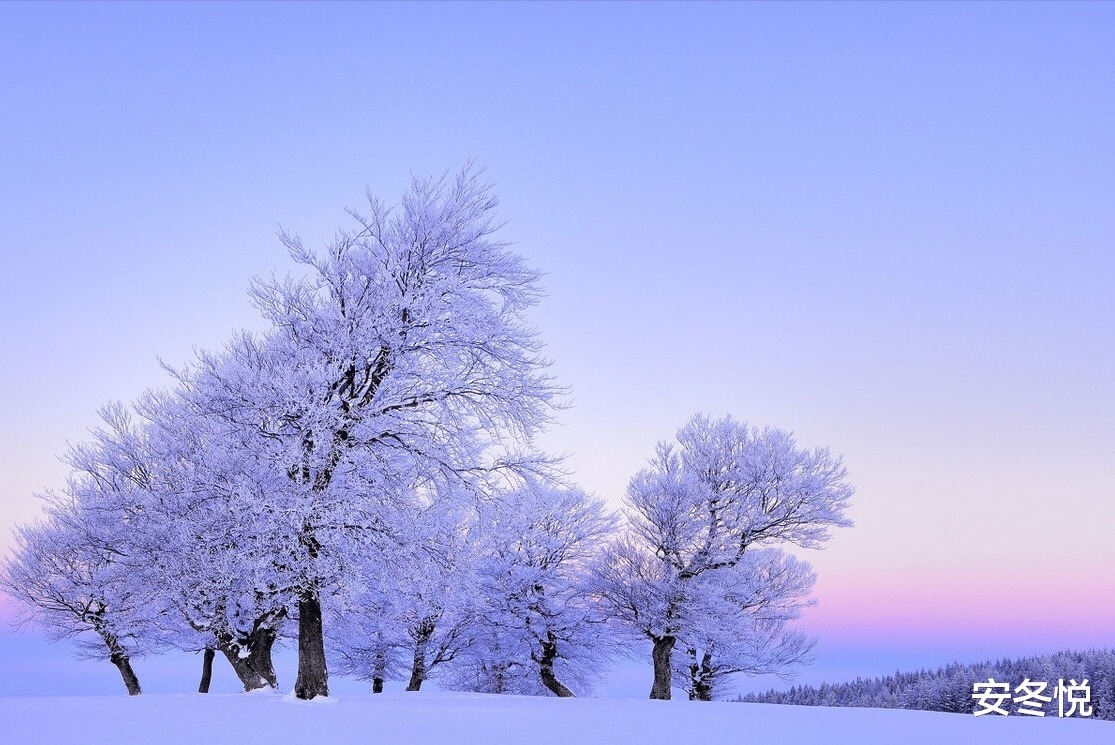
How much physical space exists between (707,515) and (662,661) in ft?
18.6

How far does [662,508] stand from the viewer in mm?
31062

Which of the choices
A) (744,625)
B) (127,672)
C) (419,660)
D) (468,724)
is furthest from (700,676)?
(468,724)

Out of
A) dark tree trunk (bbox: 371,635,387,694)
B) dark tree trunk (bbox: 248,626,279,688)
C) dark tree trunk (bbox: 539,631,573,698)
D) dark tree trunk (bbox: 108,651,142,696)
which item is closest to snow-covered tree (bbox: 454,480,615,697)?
dark tree trunk (bbox: 539,631,573,698)

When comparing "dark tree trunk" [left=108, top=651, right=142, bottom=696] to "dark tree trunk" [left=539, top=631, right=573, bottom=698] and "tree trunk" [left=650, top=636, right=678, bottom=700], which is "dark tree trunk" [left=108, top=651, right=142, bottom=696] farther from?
"tree trunk" [left=650, top=636, right=678, bottom=700]

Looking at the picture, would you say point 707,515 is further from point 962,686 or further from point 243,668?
point 962,686

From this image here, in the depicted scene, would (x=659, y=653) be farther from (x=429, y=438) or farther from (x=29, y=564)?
(x=29, y=564)

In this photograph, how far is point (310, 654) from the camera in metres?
16.5

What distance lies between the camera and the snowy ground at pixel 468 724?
11.6 m

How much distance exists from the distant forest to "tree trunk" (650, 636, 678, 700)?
17.5 meters

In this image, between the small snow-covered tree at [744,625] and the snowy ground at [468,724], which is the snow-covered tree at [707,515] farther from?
the snowy ground at [468,724]

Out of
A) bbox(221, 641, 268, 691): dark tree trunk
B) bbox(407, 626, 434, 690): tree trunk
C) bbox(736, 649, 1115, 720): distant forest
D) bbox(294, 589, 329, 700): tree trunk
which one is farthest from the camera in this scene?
bbox(736, 649, 1115, 720): distant forest

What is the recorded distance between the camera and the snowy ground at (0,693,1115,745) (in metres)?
11.6

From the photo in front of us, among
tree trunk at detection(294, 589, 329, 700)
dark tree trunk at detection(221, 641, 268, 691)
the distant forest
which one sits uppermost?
tree trunk at detection(294, 589, 329, 700)

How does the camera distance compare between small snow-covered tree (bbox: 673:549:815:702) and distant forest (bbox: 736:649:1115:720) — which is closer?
small snow-covered tree (bbox: 673:549:815:702)
